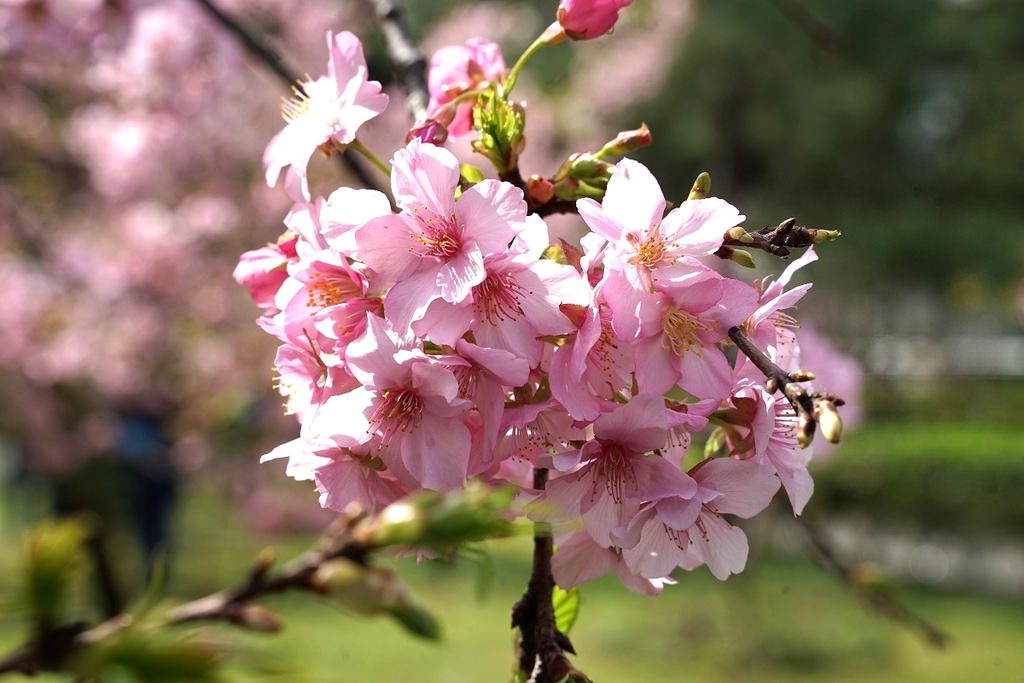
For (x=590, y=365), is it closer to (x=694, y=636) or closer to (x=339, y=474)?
(x=339, y=474)

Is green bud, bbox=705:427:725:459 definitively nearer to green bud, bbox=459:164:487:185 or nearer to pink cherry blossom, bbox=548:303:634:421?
pink cherry blossom, bbox=548:303:634:421

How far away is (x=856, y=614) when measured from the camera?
24.4ft

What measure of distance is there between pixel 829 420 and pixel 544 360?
0.97ft

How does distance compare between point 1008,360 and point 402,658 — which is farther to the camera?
point 1008,360

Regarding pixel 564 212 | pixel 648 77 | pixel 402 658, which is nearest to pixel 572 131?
pixel 648 77

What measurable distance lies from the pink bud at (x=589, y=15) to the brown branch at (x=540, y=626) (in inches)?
19.6

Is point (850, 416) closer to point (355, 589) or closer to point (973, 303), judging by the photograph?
point (355, 589)

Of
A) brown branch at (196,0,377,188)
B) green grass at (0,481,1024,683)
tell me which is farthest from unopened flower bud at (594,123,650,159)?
green grass at (0,481,1024,683)

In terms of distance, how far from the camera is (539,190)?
0.95 meters

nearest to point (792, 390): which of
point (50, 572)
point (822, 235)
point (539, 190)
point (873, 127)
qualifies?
point (822, 235)

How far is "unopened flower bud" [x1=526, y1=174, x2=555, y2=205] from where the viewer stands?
95cm

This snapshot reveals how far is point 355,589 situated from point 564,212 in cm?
58

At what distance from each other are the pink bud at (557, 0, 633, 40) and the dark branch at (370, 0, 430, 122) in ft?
0.60

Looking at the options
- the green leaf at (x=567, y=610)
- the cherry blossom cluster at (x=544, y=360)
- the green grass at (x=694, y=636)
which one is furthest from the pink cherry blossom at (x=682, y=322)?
the green grass at (x=694, y=636)
